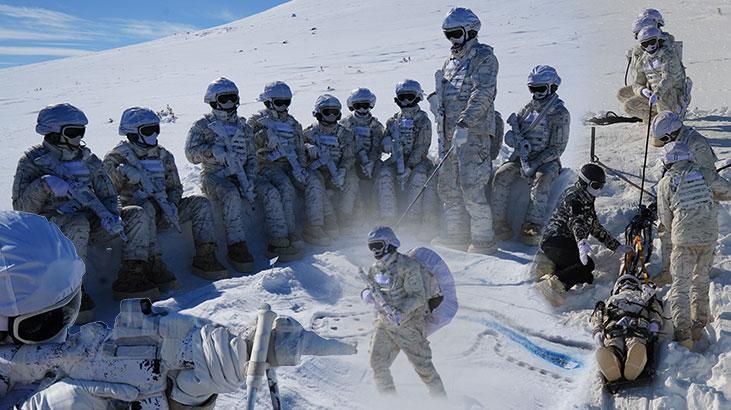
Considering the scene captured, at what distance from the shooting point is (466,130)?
7.14 m

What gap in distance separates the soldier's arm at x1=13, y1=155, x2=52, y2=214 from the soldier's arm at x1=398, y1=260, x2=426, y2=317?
3316 millimetres

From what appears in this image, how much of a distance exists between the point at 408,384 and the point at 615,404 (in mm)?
1549

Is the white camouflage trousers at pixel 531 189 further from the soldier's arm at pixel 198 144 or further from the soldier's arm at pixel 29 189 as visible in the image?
the soldier's arm at pixel 29 189

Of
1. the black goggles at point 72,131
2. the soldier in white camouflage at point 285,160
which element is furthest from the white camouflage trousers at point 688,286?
the black goggles at point 72,131

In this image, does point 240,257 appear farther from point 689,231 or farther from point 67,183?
point 689,231

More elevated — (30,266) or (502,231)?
(30,266)

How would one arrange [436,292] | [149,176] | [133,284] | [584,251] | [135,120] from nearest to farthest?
[436,292]
[584,251]
[133,284]
[135,120]
[149,176]

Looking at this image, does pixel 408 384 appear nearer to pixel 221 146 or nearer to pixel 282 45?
pixel 221 146

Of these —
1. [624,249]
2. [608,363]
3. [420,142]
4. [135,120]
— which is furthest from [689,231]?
[135,120]

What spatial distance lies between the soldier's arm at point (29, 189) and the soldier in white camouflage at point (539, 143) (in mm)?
4849

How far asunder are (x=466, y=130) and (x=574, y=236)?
5.17ft

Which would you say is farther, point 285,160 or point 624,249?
point 285,160

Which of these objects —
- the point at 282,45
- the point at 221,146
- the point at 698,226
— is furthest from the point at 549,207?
the point at 282,45

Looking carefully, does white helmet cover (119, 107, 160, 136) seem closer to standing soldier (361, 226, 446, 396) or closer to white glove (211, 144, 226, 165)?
white glove (211, 144, 226, 165)
